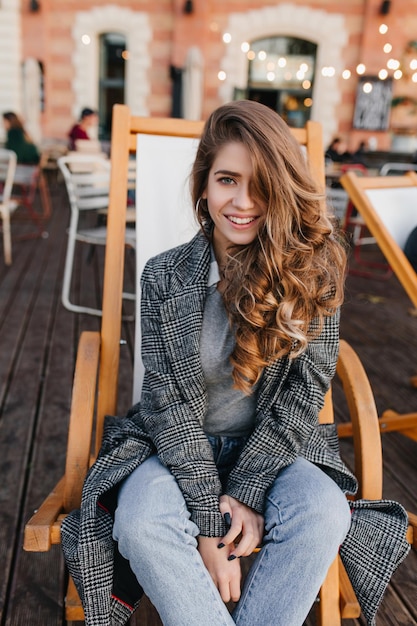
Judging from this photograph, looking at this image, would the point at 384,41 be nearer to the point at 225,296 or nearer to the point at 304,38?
the point at 304,38

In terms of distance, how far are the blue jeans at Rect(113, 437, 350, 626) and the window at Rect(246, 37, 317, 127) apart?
1032 centimetres

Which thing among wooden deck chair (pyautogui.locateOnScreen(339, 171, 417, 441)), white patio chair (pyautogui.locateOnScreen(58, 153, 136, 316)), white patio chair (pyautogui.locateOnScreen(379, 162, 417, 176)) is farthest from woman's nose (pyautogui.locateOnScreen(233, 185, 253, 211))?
white patio chair (pyautogui.locateOnScreen(379, 162, 417, 176))

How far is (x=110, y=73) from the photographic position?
35.8 feet

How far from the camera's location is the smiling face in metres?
1.14

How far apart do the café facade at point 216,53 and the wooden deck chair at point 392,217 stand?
8.16 meters

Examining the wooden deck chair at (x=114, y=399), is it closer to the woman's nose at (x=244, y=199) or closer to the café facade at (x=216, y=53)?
the woman's nose at (x=244, y=199)

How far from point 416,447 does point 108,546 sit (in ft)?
4.82

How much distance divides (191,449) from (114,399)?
1.30ft

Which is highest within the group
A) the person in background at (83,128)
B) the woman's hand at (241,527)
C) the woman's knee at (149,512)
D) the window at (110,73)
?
the window at (110,73)

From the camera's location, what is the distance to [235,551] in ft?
3.30

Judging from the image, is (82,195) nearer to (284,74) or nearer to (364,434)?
(364,434)

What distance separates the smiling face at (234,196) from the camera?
114 centimetres

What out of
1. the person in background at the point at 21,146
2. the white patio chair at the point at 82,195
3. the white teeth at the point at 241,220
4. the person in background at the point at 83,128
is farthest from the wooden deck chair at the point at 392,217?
the person in background at the point at 83,128

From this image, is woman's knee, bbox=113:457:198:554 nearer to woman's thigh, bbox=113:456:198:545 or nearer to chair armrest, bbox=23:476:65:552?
woman's thigh, bbox=113:456:198:545
